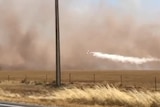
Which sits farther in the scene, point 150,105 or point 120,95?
point 120,95

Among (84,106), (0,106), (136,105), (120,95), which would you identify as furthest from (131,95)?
(0,106)

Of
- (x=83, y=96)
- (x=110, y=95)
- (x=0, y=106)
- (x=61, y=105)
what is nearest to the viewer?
(x=0, y=106)

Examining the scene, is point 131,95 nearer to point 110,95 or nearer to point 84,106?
point 110,95

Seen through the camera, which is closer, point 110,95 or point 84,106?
point 84,106

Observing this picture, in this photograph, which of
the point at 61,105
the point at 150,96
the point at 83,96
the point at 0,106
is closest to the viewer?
the point at 0,106

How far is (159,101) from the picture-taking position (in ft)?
78.8

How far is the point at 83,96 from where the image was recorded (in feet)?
94.6

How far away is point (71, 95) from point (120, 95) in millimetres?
5150

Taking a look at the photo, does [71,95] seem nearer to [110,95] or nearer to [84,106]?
[110,95]

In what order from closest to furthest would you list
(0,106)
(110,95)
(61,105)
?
(0,106)
(61,105)
(110,95)

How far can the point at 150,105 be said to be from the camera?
937 inches

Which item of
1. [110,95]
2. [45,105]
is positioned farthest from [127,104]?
[45,105]

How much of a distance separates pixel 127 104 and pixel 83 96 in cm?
491

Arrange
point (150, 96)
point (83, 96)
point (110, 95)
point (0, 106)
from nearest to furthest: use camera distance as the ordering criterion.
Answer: point (0, 106), point (150, 96), point (110, 95), point (83, 96)
